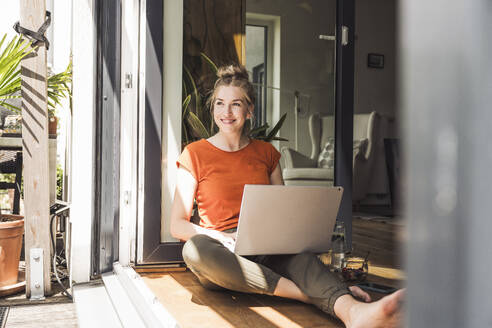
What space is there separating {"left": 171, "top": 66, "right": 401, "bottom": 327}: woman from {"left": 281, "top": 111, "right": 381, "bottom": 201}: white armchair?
51.3 inches

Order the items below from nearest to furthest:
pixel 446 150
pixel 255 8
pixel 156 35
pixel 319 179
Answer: pixel 446 150 → pixel 156 35 → pixel 319 179 → pixel 255 8

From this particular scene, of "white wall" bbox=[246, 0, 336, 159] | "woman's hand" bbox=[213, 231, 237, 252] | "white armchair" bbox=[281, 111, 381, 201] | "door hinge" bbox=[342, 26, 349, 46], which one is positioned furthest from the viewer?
"white wall" bbox=[246, 0, 336, 159]

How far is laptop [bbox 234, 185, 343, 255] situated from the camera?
5.25 feet

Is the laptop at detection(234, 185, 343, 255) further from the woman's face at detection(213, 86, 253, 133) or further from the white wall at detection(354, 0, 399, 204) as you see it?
the white wall at detection(354, 0, 399, 204)

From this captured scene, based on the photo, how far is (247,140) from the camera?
2141mm

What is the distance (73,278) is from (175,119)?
940 mm

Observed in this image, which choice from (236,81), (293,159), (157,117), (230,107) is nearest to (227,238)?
(230,107)

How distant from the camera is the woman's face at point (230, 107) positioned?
1.98m

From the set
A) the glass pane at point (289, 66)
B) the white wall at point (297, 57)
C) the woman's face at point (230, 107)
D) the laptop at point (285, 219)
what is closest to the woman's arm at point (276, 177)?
the woman's face at point (230, 107)

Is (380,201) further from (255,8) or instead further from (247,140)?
(247,140)

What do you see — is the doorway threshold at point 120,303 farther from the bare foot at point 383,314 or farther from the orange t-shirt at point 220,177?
the bare foot at point 383,314

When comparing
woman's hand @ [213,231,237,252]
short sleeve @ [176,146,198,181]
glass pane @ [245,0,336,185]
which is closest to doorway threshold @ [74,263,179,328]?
woman's hand @ [213,231,237,252]

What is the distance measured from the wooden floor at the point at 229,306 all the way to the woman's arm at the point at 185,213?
23 centimetres

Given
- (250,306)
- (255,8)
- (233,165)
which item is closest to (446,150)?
(250,306)
